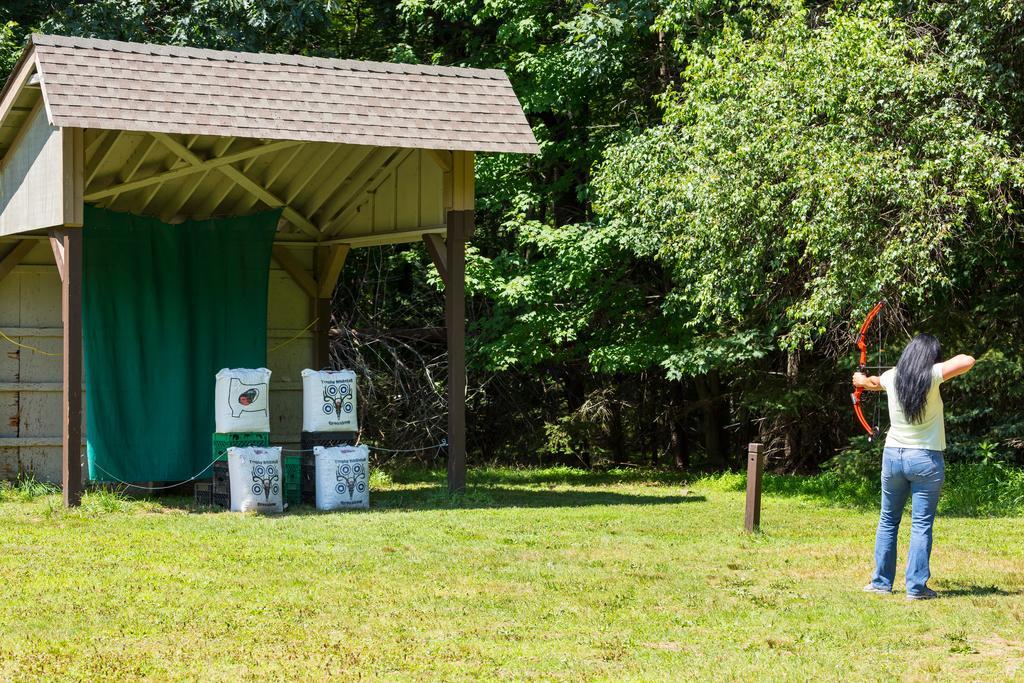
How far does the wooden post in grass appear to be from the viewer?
10.8 m

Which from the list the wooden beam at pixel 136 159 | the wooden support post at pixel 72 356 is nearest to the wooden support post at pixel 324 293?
the wooden beam at pixel 136 159

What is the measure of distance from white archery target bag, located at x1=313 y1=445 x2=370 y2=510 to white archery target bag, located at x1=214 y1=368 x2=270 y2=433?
73 cm

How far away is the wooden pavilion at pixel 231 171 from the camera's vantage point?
38.0 feet

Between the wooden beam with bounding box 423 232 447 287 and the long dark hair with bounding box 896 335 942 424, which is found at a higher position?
the wooden beam with bounding box 423 232 447 287

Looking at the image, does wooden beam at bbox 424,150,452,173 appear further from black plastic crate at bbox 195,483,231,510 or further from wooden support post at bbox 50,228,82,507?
black plastic crate at bbox 195,483,231,510

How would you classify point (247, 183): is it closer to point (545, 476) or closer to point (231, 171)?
point (231, 171)

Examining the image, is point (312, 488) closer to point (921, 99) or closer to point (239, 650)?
point (239, 650)

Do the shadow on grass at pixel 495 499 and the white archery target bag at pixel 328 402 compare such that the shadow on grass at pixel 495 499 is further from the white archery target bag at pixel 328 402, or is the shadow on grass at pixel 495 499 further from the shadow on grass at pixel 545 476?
the shadow on grass at pixel 545 476

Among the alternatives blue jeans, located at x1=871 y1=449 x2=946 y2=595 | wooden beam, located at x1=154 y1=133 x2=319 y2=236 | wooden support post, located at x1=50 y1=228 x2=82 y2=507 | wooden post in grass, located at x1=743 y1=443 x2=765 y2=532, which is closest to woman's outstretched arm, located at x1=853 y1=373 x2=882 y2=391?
blue jeans, located at x1=871 y1=449 x2=946 y2=595

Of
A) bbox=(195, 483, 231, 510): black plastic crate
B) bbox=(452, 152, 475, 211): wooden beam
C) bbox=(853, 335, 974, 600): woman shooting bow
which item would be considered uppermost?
bbox=(452, 152, 475, 211): wooden beam

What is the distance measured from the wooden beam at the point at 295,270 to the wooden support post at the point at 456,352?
338 cm

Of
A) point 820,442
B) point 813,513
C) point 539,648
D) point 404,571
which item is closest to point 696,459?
point 820,442

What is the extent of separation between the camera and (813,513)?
13164 millimetres

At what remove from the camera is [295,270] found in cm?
1597
